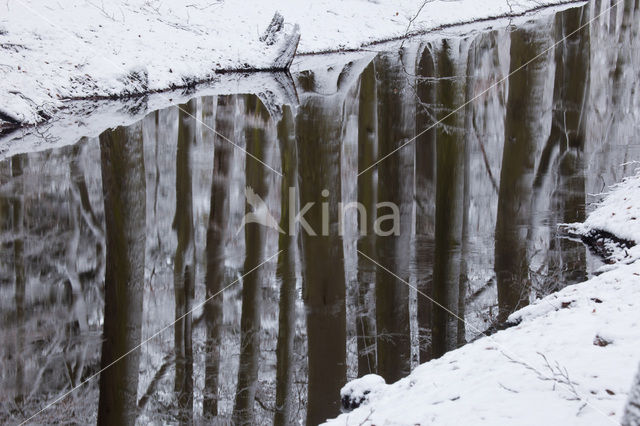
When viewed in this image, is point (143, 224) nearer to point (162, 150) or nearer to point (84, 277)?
point (84, 277)

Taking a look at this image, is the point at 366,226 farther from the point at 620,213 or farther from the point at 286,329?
the point at 620,213

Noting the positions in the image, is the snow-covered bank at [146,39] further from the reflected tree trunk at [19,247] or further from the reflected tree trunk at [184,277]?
the reflected tree trunk at [184,277]

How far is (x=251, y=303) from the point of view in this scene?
845 cm

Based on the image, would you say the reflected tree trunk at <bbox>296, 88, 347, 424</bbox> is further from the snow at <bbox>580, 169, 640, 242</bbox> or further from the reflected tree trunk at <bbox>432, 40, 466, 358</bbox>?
the snow at <bbox>580, 169, 640, 242</bbox>

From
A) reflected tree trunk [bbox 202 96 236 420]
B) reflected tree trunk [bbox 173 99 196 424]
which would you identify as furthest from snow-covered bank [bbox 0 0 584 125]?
reflected tree trunk [bbox 202 96 236 420]

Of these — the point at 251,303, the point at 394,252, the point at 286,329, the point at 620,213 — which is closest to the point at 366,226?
the point at 394,252

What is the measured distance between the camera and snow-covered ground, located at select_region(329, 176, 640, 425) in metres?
3.77

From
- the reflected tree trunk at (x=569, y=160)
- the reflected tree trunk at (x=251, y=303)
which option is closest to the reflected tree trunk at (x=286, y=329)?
the reflected tree trunk at (x=251, y=303)

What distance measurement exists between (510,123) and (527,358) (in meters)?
7.19

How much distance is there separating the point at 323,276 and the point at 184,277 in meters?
4.02

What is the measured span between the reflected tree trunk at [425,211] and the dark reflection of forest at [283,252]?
36mm

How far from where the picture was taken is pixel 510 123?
1112cm

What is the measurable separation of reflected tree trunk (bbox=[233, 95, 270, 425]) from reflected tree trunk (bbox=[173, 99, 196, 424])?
0.83m

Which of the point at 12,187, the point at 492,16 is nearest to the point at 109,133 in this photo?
the point at 12,187
